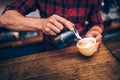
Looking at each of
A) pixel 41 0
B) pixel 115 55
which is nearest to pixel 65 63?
pixel 115 55

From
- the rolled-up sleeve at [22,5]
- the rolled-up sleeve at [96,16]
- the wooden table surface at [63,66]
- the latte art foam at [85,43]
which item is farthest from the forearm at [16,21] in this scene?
the rolled-up sleeve at [96,16]

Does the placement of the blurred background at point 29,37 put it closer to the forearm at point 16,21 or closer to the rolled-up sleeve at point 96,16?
the rolled-up sleeve at point 96,16

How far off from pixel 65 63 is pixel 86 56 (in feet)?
0.55

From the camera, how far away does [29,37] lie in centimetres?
304

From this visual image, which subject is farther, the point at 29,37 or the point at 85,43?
the point at 29,37

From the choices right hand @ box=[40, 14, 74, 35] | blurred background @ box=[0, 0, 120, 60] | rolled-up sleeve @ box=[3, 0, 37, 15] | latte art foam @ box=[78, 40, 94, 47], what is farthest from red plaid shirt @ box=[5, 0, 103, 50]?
blurred background @ box=[0, 0, 120, 60]

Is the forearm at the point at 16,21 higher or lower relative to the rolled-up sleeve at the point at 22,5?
lower

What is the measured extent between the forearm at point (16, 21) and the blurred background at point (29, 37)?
0.94 m

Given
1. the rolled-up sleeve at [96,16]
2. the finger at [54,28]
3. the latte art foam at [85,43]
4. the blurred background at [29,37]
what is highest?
the finger at [54,28]

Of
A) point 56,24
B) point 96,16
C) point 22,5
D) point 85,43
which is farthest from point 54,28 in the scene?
point 96,16

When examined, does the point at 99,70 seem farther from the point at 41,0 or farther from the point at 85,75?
the point at 41,0

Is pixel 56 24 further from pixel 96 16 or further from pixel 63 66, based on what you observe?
pixel 96 16

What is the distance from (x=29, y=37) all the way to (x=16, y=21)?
1184 mm

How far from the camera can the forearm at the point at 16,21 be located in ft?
5.95
